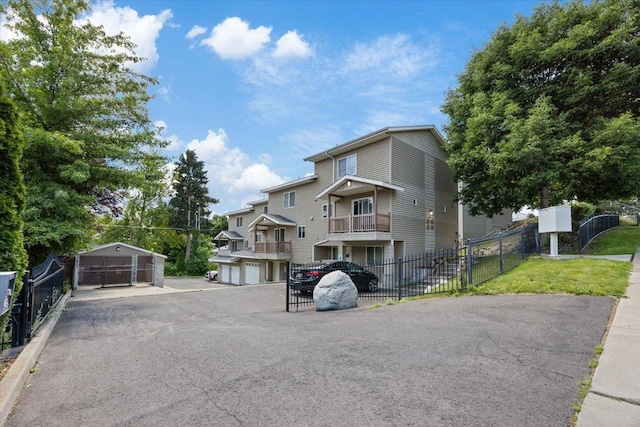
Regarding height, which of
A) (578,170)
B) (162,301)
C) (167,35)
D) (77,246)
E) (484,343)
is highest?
(167,35)

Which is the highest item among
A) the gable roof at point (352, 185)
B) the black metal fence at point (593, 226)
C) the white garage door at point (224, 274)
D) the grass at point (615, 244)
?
the gable roof at point (352, 185)

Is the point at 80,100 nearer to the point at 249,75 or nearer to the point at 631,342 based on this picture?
the point at 249,75

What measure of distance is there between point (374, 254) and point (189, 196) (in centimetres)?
3084

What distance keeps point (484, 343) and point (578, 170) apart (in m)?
12.9

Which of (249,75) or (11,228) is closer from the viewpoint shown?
(11,228)

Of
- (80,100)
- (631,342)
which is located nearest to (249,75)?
(80,100)

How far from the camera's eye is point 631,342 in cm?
468

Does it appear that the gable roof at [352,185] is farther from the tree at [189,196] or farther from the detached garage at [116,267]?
the tree at [189,196]

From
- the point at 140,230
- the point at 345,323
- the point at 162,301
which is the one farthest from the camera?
the point at 140,230

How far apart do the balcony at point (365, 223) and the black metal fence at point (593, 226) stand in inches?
344

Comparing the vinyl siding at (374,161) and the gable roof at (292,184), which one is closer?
the vinyl siding at (374,161)

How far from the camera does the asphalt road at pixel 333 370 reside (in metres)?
3.10

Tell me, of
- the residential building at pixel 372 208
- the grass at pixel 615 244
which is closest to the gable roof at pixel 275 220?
the residential building at pixel 372 208

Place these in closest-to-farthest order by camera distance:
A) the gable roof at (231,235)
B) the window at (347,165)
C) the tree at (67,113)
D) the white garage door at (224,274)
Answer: the tree at (67,113)
the window at (347,165)
the white garage door at (224,274)
the gable roof at (231,235)
